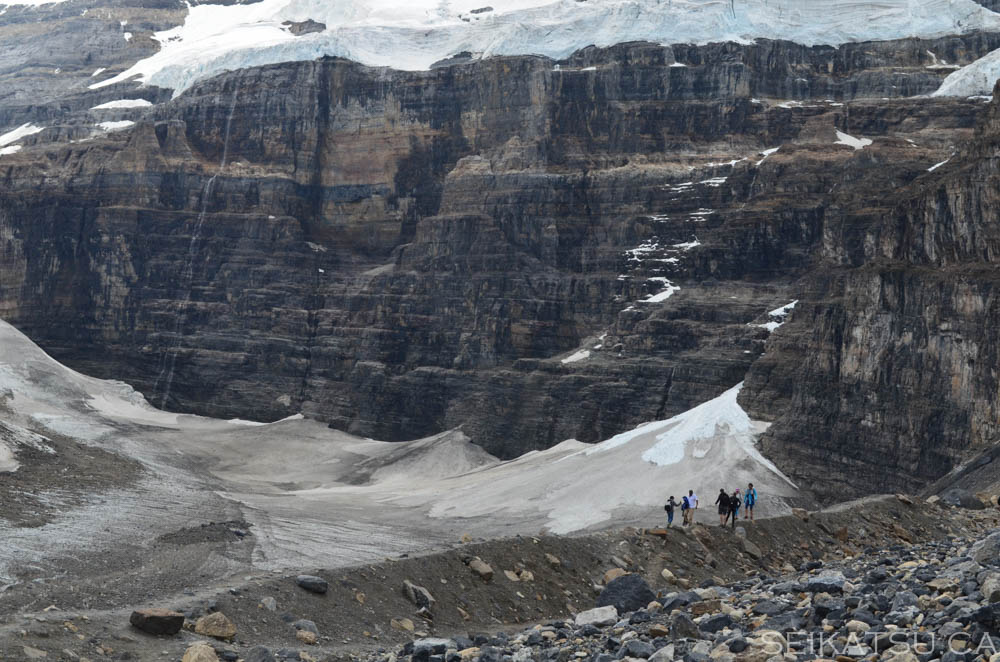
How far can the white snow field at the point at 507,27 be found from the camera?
5217 inches

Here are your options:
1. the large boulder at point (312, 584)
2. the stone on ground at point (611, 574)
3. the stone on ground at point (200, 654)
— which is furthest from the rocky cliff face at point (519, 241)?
the stone on ground at point (200, 654)

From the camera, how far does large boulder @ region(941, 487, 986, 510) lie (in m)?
60.3

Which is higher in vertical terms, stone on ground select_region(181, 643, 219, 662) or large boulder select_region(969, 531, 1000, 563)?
large boulder select_region(969, 531, 1000, 563)

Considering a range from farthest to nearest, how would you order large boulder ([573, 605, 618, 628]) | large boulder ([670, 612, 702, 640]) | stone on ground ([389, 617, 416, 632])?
stone on ground ([389, 617, 416, 632])
large boulder ([573, 605, 618, 628])
large boulder ([670, 612, 702, 640])

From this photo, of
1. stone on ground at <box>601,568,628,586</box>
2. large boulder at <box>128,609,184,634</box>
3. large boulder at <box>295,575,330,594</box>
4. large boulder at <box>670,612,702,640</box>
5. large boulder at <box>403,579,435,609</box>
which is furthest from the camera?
stone on ground at <box>601,568,628,586</box>

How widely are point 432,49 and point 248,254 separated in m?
29.7

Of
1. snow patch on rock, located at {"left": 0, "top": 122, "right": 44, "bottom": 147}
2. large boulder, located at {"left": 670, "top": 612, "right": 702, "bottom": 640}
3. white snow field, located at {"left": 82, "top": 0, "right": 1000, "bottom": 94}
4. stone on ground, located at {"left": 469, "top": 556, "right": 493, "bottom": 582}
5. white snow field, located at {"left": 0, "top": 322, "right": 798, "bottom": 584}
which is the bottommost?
white snow field, located at {"left": 0, "top": 322, "right": 798, "bottom": 584}

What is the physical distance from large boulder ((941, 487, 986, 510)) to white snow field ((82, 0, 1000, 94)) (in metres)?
76.4

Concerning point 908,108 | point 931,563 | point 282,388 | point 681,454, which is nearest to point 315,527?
point 681,454

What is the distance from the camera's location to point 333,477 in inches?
4257

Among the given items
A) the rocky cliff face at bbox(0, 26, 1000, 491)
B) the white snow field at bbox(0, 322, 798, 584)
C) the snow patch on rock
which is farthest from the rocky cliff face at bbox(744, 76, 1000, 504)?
the snow patch on rock

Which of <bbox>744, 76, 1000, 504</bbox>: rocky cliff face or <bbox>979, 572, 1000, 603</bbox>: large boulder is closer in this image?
<bbox>979, 572, 1000, 603</bbox>: large boulder

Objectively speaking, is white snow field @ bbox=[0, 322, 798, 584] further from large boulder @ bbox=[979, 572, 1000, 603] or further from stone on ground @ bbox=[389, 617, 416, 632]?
large boulder @ bbox=[979, 572, 1000, 603]

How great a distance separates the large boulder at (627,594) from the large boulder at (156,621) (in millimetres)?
12265
